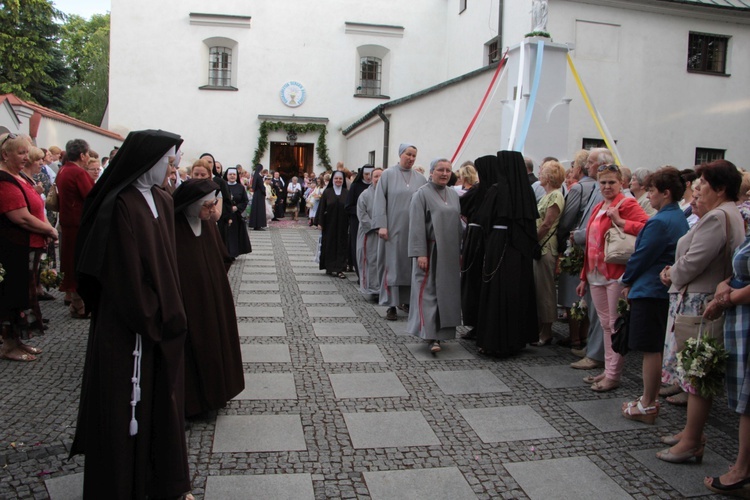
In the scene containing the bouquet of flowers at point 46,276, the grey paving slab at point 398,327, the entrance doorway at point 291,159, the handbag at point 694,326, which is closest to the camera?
the handbag at point 694,326

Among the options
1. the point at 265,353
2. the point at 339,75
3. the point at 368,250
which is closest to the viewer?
the point at 265,353

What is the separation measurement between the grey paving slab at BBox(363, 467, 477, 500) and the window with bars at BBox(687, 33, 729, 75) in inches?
659

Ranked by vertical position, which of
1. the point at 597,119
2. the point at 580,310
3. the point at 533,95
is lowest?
the point at 580,310

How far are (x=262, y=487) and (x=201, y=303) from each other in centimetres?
146

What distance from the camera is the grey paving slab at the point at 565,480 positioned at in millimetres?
3817

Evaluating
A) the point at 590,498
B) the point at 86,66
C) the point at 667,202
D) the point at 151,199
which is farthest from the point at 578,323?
the point at 86,66

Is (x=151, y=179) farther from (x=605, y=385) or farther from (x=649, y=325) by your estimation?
(x=605, y=385)

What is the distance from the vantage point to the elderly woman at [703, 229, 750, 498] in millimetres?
Answer: 3695

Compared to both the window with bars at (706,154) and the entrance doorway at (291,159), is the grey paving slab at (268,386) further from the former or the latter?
the entrance doorway at (291,159)

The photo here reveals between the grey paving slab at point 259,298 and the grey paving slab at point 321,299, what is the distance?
403mm

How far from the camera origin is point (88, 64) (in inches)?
1980

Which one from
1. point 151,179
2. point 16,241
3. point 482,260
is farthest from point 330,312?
point 151,179

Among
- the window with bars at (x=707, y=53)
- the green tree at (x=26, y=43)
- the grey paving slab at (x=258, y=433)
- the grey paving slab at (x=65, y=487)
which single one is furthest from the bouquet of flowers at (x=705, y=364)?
the green tree at (x=26, y=43)

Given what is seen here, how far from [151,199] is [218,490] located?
168 cm
